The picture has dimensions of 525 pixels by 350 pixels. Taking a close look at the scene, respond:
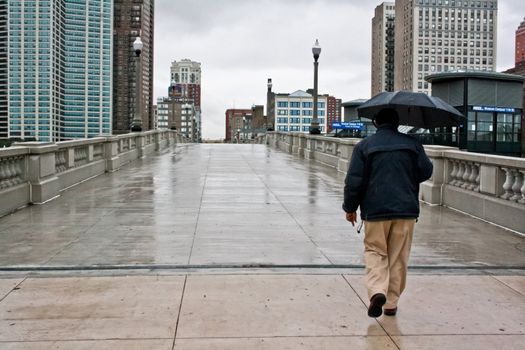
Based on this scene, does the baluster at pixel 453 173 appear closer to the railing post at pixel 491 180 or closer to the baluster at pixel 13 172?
the railing post at pixel 491 180

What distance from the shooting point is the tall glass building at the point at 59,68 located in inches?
3280

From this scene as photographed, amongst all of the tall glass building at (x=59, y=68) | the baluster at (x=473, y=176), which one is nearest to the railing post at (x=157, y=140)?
the baluster at (x=473, y=176)

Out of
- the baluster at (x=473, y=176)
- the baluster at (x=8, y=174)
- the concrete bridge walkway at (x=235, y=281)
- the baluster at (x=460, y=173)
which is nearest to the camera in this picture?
the concrete bridge walkway at (x=235, y=281)

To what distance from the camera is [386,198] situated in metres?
5.11

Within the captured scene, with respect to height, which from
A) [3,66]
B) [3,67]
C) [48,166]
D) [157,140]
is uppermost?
[3,66]

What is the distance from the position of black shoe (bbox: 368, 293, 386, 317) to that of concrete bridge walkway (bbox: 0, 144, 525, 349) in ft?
0.41

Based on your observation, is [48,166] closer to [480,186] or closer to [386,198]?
[480,186]

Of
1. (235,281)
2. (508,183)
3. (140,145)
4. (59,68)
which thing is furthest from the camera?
(59,68)

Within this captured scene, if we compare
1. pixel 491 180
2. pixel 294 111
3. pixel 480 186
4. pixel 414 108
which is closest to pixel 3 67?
pixel 480 186

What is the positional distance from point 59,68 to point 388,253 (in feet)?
327

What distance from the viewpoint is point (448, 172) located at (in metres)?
12.3

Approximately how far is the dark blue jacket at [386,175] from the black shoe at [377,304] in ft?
2.19

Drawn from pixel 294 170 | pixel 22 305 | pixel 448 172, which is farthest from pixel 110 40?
pixel 22 305

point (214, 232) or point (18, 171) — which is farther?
point (18, 171)
